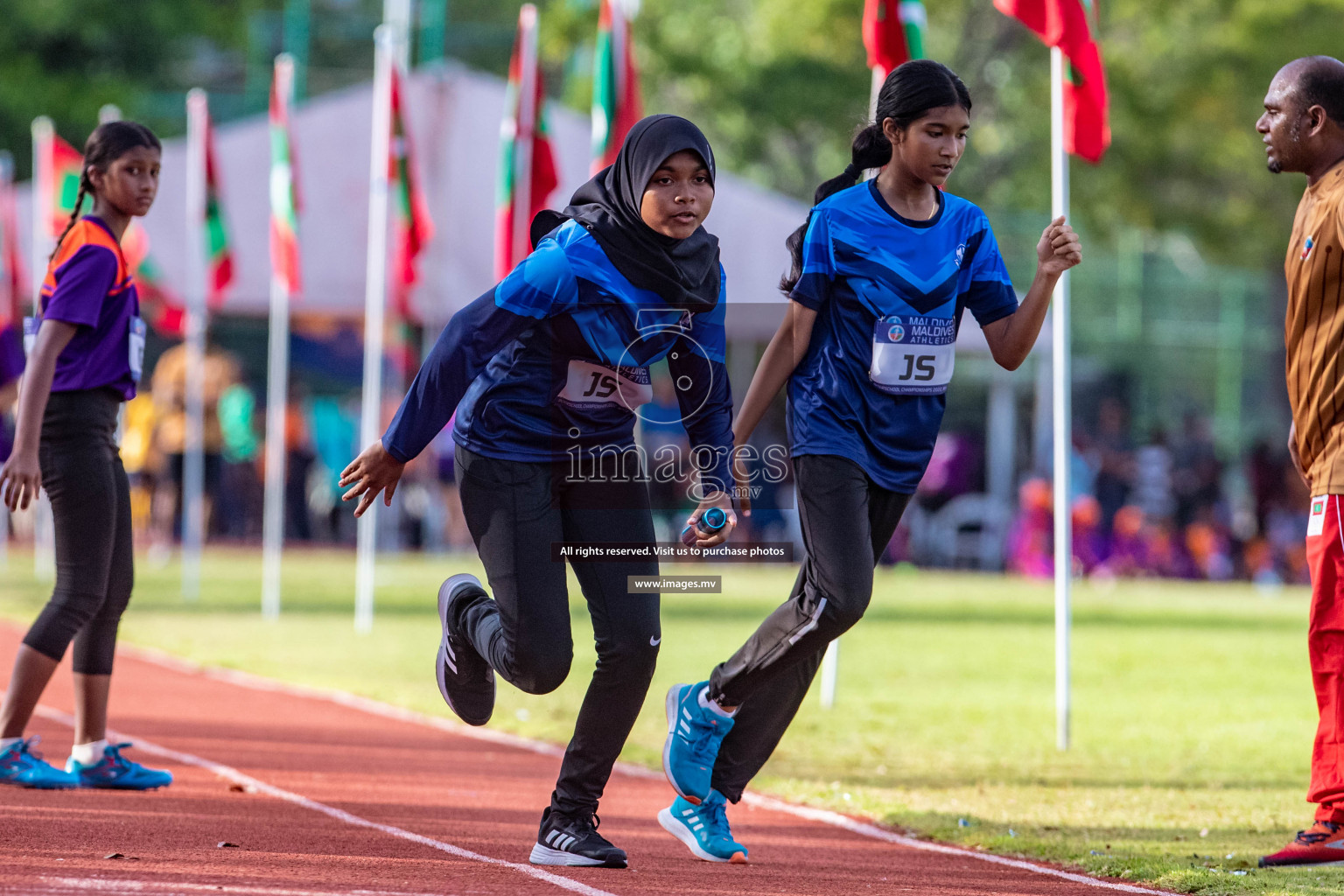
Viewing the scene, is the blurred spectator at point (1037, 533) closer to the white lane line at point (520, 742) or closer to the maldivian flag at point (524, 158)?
the maldivian flag at point (524, 158)

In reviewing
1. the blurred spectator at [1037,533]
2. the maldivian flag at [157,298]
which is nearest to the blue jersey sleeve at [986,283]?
the maldivian flag at [157,298]

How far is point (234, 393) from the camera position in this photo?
2248 centimetres

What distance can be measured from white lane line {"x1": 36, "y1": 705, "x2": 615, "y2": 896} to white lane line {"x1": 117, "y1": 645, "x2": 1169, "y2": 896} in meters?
1.67

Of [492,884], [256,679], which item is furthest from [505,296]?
[256,679]

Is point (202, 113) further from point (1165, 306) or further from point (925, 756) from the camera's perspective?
point (1165, 306)

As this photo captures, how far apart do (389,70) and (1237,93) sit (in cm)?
2066

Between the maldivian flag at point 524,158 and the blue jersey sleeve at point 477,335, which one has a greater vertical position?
the maldivian flag at point 524,158

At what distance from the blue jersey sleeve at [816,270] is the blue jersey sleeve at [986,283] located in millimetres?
486

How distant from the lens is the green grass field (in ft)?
22.4

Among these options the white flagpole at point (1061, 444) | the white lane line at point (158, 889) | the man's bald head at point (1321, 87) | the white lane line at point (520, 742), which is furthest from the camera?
the white flagpole at point (1061, 444)

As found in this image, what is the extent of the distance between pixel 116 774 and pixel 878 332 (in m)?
3.52

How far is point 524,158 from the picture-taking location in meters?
14.2

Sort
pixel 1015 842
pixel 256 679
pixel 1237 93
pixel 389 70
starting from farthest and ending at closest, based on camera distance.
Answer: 1. pixel 1237 93
2. pixel 389 70
3. pixel 256 679
4. pixel 1015 842

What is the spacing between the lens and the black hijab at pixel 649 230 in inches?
205
